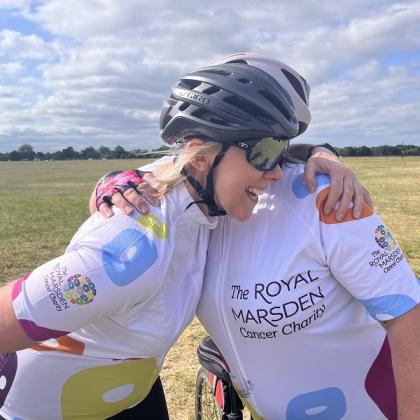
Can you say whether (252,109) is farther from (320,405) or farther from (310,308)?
(320,405)

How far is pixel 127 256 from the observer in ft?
5.46

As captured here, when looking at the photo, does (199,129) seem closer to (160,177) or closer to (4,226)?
(160,177)

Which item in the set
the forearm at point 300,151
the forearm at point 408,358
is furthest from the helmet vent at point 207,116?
the forearm at point 408,358

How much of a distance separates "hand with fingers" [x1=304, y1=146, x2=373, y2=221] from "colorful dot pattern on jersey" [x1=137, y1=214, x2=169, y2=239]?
548mm

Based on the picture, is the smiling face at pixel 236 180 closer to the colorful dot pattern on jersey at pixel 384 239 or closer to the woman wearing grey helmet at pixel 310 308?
the woman wearing grey helmet at pixel 310 308

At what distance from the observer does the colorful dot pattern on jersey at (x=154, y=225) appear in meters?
1.77

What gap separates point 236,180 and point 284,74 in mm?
585

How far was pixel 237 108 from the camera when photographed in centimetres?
188

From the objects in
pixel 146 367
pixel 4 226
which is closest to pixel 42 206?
pixel 4 226

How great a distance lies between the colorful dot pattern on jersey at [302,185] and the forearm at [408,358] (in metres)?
0.53

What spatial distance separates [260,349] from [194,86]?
1.03m

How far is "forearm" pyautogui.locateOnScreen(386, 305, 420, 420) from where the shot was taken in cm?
166

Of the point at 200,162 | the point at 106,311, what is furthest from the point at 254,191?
the point at 106,311

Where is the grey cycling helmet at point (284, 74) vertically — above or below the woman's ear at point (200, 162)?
above
